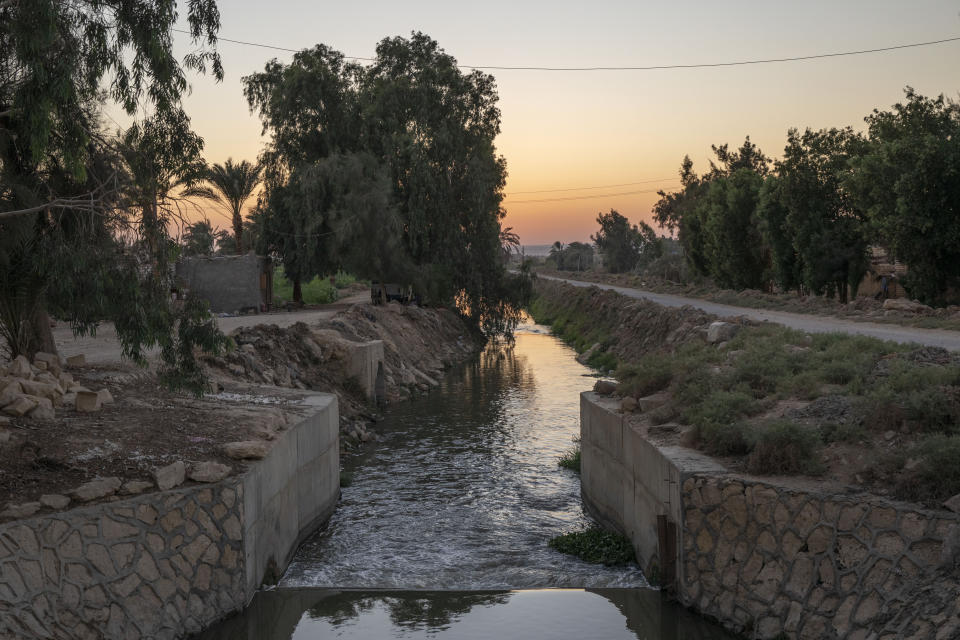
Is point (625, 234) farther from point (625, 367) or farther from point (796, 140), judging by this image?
point (625, 367)

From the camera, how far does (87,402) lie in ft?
41.8

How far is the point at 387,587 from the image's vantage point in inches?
476

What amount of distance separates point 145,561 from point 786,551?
6.95 m

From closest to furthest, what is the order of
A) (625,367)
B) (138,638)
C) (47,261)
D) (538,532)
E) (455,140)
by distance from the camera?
(138,638), (47,261), (538,532), (625,367), (455,140)

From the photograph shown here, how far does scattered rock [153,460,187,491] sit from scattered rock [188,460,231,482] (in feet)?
0.43

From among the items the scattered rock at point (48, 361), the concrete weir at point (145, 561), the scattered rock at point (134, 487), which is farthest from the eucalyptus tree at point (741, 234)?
the scattered rock at point (134, 487)

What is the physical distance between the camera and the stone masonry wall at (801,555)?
8008 millimetres

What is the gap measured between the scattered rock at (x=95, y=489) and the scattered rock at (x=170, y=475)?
0.45 metres

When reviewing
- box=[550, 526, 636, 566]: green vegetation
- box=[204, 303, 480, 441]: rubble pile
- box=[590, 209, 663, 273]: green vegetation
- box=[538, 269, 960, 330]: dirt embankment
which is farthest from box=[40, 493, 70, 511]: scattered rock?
box=[590, 209, 663, 273]: green vegetation

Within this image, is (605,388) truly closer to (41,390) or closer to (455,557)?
(455,557)

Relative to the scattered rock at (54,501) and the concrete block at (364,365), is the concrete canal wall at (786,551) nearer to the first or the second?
the scattered rock at (54,501)

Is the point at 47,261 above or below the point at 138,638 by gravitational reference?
above

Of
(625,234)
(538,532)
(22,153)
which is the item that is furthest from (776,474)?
(625,234)

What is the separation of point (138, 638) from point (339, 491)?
7.68m
